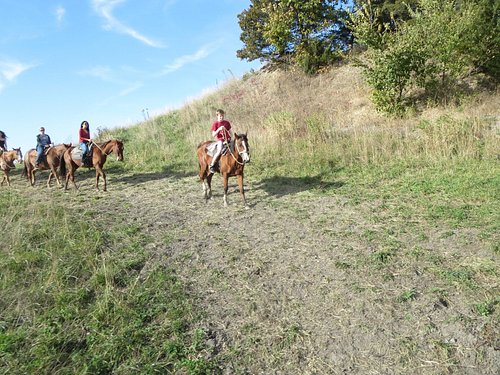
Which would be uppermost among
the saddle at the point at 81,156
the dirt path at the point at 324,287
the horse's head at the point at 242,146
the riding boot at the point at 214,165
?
the saddle at the point at 81,156

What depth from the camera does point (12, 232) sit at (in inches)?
280

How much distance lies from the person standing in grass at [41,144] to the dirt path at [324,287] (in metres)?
5.66

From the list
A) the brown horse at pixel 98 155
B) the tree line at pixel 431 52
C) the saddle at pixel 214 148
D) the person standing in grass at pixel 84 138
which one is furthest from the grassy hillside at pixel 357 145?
the person standing in grass at pixel 84 138

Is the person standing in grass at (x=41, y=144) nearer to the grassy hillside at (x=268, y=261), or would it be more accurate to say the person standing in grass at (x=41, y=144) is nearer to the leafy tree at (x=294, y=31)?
the grassy hillside at (x=268, y=261)

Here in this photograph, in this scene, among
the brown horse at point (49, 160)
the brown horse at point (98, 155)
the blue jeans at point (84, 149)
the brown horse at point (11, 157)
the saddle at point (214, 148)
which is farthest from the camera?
the brown horse at point (11, 157)

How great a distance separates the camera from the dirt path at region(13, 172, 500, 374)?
13.7ft

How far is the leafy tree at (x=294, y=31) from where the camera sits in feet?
69.0

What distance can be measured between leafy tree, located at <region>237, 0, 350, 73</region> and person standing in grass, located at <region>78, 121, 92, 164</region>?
13.4 meters

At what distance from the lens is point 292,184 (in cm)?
1128

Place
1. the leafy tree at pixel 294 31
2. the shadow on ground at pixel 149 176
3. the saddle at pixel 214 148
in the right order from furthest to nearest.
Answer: the leafy tree at pixel 294 31, the shadow on ground at pixel 149 176, the saddle at pixel 214 148

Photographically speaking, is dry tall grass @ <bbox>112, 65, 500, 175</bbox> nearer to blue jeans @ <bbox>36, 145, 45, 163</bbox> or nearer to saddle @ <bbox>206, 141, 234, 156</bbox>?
saddle @ <bbox>206, 141, 234, 156</bbox>

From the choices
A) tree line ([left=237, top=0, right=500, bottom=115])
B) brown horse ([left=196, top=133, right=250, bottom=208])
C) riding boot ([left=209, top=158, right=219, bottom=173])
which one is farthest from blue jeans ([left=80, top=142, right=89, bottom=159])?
tree line ([left=237, top=0, right=500, bottom=115])

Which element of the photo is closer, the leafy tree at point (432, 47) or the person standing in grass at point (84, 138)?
the person standing in grass at point (84, 138)

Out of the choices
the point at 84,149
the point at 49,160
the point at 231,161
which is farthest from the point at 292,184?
the point at 49,160
